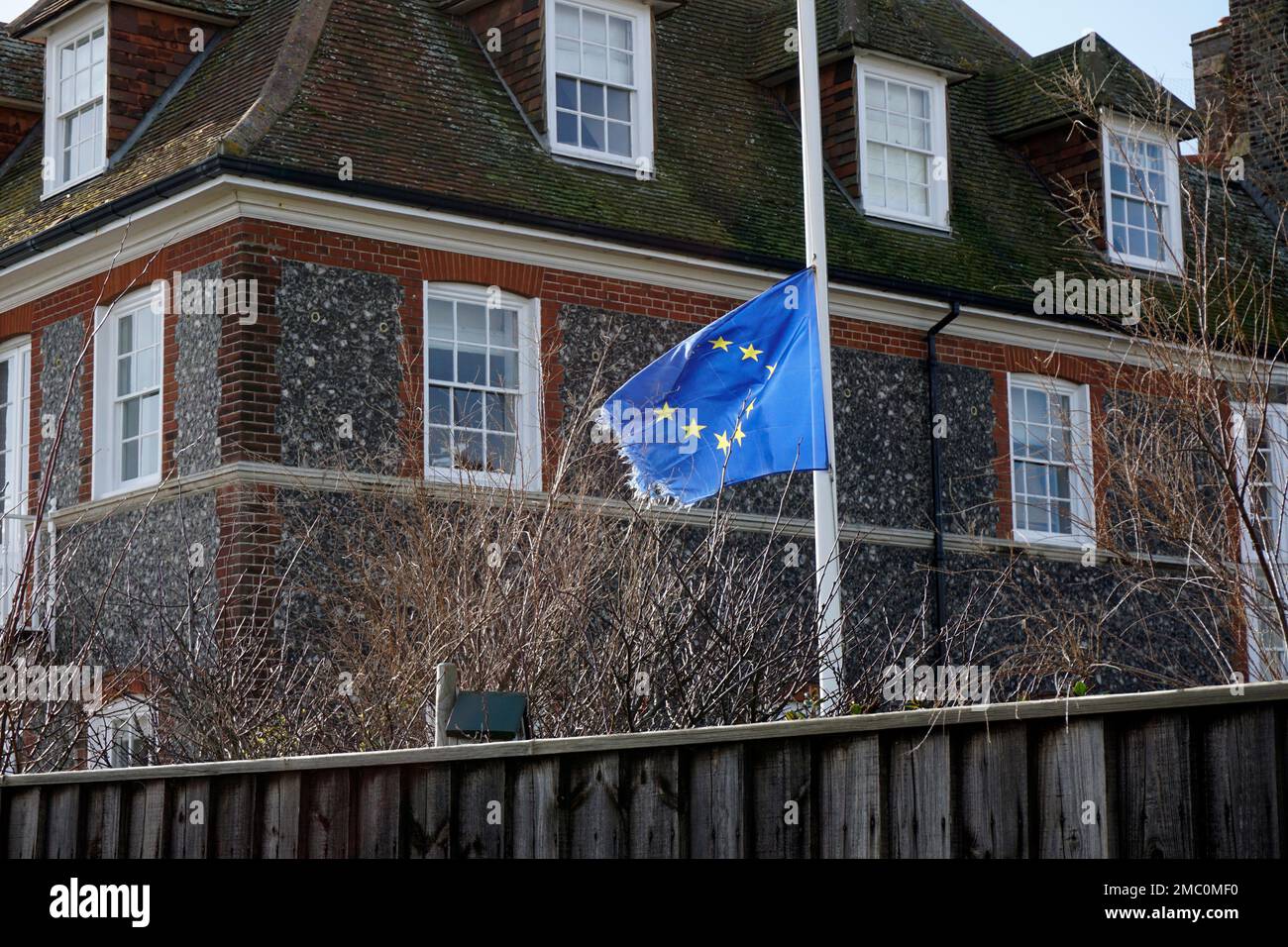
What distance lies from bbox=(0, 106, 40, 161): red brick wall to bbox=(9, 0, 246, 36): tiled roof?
5.29 feet

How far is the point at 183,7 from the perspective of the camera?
18.0 m

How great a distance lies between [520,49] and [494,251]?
8.06 feet

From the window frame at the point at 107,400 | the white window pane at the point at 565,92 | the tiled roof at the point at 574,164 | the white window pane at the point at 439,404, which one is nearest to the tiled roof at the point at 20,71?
the tiled roof at the point at 574,164

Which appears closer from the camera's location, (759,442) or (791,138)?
(759,442)

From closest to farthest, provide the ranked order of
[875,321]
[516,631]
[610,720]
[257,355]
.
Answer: [610,720] → [516,631] → [257,355] → [875,321]

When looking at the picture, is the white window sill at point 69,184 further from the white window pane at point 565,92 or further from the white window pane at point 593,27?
the white window pane at point 593,27

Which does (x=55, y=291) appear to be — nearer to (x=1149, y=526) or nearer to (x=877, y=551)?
(x=877, y=551)

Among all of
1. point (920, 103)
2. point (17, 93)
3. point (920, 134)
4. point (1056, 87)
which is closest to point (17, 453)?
point (17, 93)

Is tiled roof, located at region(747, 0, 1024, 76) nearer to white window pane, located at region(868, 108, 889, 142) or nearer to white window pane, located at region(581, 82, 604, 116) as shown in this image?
white window pane, located at region(868, 108, 889, 142)

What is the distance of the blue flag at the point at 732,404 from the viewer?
11.2 m

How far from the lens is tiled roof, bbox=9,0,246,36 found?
58.9ft

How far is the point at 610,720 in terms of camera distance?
8117mm
